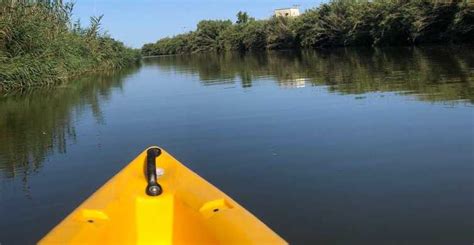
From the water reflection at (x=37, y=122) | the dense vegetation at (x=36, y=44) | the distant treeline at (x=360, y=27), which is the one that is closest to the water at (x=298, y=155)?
the water reflection at (x=37, y=122)

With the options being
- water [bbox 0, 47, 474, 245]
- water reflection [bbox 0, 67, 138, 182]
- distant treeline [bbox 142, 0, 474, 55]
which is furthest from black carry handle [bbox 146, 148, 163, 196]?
distant treeline [bbox 142, 0, 474, 55]

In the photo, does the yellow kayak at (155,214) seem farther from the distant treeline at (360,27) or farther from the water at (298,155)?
the distant treeline at (360,27)

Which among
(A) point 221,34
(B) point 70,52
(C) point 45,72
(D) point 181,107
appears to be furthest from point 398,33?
(A) point 221,34

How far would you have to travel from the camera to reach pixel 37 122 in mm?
12266

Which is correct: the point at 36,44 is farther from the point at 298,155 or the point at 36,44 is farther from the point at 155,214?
the point at 155,214

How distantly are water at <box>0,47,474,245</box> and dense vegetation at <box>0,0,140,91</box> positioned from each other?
548 cm

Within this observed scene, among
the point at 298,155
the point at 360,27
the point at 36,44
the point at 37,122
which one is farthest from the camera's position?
the point at 360,27

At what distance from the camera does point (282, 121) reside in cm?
1023

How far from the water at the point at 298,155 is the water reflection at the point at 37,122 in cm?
4

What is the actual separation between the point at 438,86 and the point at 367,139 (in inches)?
239

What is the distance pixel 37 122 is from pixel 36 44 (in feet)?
33.9

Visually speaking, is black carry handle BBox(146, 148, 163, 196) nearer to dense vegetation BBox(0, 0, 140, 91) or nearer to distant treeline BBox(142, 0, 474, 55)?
dense vegetation BBox(0, 0, 140, 91)

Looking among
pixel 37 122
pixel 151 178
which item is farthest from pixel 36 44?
pixel 151 178

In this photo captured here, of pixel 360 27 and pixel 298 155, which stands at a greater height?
pixel 360 27
